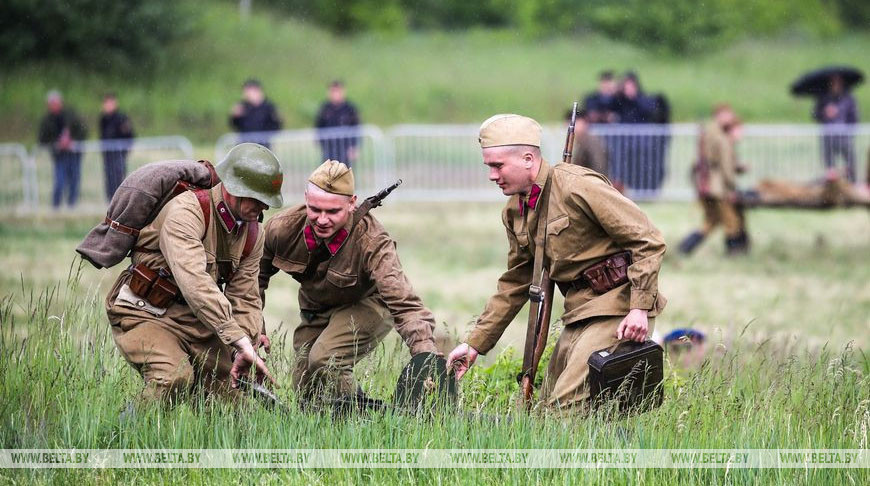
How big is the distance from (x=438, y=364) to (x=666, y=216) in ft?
44.9

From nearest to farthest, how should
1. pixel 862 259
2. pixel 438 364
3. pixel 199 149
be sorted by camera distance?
pixel 438 364 → pixel 862 259 → pixel 199 149

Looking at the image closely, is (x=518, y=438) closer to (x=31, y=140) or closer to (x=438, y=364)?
(x=438, y=364)

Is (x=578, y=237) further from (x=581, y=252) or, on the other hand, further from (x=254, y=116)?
(x=254, y=116)

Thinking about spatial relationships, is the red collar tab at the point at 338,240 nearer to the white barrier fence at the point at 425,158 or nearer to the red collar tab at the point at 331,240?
the red collar tab at the point at 331,240

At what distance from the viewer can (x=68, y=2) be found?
32.5m

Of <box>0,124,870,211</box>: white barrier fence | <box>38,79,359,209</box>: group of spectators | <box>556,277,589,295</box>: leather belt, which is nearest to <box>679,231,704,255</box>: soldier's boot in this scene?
<box>0,124,870,211</box>: white barrier fence

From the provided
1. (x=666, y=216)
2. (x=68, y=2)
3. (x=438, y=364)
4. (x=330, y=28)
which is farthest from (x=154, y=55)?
(x=438, y=364)

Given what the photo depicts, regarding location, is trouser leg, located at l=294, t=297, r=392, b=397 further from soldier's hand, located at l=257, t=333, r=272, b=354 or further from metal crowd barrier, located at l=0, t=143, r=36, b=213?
metal crowd barrier, located at l=0, t=143, r=36, b=213

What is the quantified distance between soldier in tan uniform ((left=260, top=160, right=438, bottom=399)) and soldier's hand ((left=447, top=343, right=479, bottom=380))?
115 mm

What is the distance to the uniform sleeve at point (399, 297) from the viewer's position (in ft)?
21.1

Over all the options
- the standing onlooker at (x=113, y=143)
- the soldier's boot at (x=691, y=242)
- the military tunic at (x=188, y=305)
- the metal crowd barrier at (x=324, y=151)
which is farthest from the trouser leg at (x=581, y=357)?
the standing onlooker at (x=113, y=143)

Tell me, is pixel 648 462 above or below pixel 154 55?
below

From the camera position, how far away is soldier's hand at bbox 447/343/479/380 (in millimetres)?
6379

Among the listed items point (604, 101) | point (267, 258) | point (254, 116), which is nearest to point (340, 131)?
point (254, 116)
